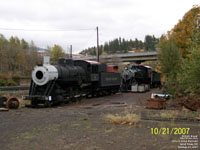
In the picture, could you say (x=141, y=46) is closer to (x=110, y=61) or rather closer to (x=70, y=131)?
(x=110, y=61)

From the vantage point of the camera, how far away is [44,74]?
13898mm

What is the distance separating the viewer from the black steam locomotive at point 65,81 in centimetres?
1408

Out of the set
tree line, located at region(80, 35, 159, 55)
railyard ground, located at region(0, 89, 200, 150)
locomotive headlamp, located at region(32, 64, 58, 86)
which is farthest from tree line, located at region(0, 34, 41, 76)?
tree line, located at region(80, 35, 159, 55)

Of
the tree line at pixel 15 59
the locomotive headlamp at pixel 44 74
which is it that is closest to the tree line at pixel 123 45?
the tree line at pixel 15 59

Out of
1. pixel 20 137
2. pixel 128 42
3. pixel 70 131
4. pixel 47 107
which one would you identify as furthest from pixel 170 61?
pixel 128 42

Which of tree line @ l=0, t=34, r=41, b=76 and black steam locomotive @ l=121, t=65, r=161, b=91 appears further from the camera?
tree line @ l=0, t=34, r=41, b=76

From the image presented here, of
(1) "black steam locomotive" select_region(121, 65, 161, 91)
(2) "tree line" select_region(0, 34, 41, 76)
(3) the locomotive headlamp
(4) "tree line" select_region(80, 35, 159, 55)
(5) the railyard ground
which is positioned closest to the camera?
(5) the railyard ground

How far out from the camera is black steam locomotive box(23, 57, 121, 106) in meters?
14.1

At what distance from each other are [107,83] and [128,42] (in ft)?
552

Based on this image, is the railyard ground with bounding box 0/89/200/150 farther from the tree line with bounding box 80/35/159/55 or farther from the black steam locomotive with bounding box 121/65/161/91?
the tree line with bounding box 80/35/159/55
